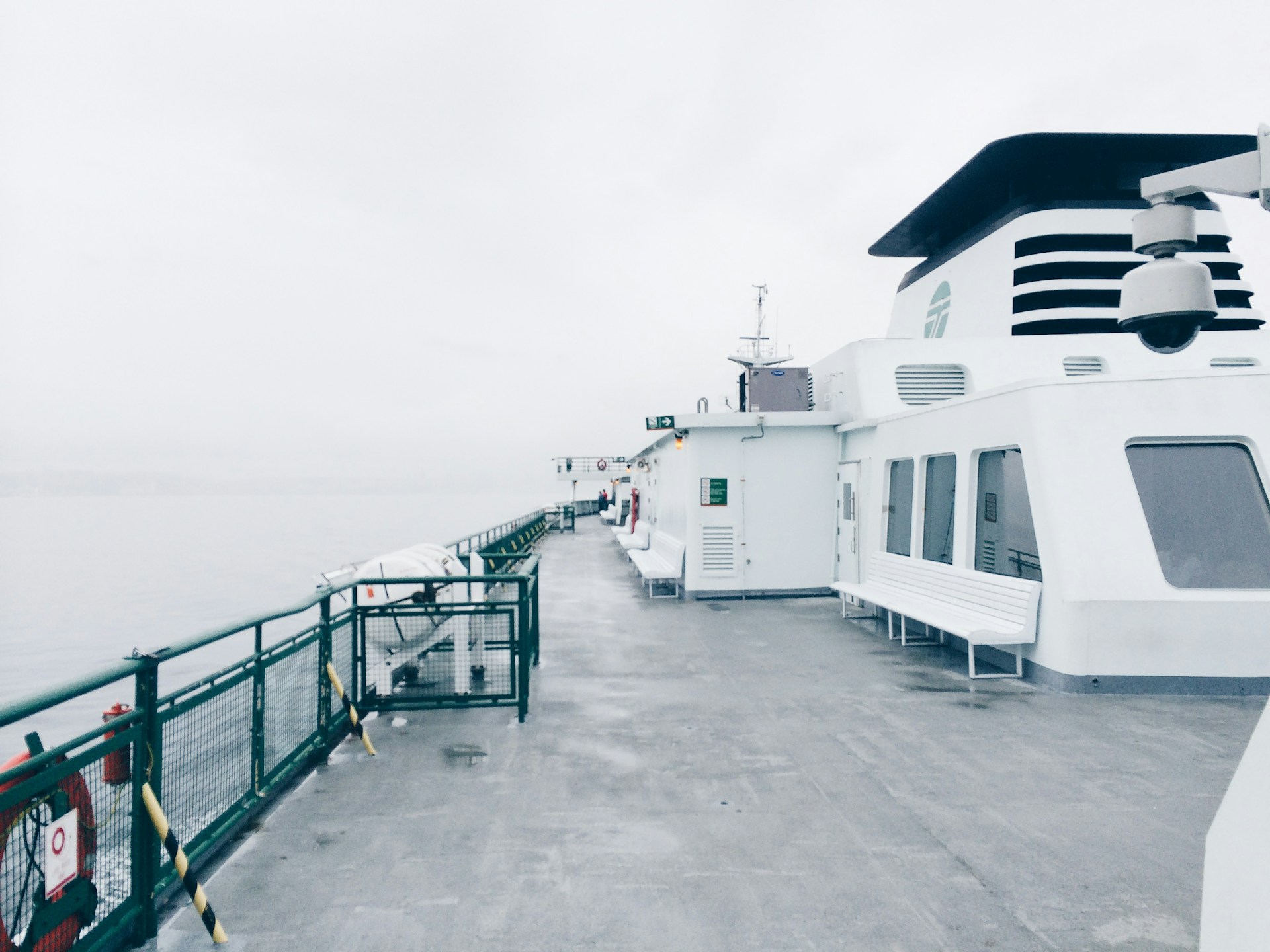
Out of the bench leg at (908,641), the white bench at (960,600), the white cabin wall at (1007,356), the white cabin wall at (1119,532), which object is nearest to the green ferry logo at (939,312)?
the white cabin wall at (1007,356)

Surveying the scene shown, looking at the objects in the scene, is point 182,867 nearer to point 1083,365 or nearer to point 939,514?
point 939,514

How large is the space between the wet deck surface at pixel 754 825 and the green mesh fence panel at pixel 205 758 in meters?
0.32

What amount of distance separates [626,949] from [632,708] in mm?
3894

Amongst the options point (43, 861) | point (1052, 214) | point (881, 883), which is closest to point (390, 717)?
point (43, 861)

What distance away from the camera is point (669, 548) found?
50.9ft

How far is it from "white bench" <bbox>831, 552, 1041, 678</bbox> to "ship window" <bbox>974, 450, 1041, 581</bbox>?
1080 millimetres

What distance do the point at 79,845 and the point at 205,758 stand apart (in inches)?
39.7

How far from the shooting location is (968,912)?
3.76m

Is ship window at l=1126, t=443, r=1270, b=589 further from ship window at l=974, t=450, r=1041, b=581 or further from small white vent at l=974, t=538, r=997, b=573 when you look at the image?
small white vent at l=974, t=538, r=997, b=573

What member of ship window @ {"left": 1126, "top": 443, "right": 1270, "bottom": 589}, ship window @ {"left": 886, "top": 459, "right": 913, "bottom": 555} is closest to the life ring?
ship window @ {"left": 1126, "top": 443, "right": 1270, "bottom": 589}

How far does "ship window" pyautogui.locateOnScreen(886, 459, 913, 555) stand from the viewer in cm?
1193

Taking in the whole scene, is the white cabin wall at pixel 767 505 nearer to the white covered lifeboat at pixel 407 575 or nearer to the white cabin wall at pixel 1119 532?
the white covered lifeboat at pixel 407 575

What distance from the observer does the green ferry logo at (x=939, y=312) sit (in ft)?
58.9

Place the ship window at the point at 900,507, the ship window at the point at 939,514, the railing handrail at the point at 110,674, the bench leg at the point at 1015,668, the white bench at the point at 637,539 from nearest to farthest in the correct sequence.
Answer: the railing handrail at the point at 110,674
the bench leg at the point at 1015,668
the ship window at the point at 939,514
the ship window at the point at 900,507
the white bench at the point at 637,539
